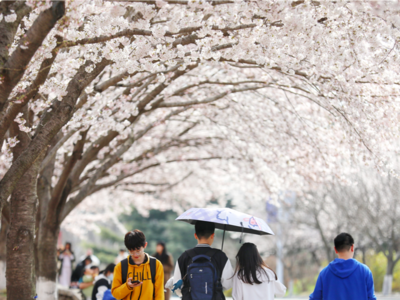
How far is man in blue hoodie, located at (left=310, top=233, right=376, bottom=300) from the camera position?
3871 millimetres

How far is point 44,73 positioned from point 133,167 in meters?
7.43

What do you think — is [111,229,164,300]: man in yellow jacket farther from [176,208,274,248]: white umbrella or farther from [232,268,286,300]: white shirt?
[232,268,286,300]: white shirt

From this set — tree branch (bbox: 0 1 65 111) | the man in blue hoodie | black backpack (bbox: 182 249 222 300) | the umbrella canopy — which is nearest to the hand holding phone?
black backpack (bbox: 182 249 222 300)

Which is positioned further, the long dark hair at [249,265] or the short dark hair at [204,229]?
the short dark hair at [204,229]

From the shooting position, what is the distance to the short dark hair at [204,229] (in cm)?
384

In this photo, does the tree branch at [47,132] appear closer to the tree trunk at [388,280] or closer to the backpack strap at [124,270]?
the backpack strap at [124,270]

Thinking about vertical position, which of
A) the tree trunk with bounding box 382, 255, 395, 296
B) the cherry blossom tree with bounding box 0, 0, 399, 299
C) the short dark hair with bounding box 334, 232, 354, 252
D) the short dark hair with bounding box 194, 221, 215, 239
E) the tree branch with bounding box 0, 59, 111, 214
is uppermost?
the cherry blossom tree with bounding box 0, 0, 399, 299

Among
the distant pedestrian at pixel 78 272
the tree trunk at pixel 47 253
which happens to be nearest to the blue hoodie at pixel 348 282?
the tree trunk at pixel 47 253

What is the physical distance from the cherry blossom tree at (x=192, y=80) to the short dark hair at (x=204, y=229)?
183 centimetres

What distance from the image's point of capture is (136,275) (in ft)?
13.0

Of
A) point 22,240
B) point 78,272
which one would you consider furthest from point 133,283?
point 78,272

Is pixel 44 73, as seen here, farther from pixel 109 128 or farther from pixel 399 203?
pixel 399 203

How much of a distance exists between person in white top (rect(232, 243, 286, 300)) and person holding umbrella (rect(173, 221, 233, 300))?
0.30 feet

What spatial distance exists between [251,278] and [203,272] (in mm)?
430
